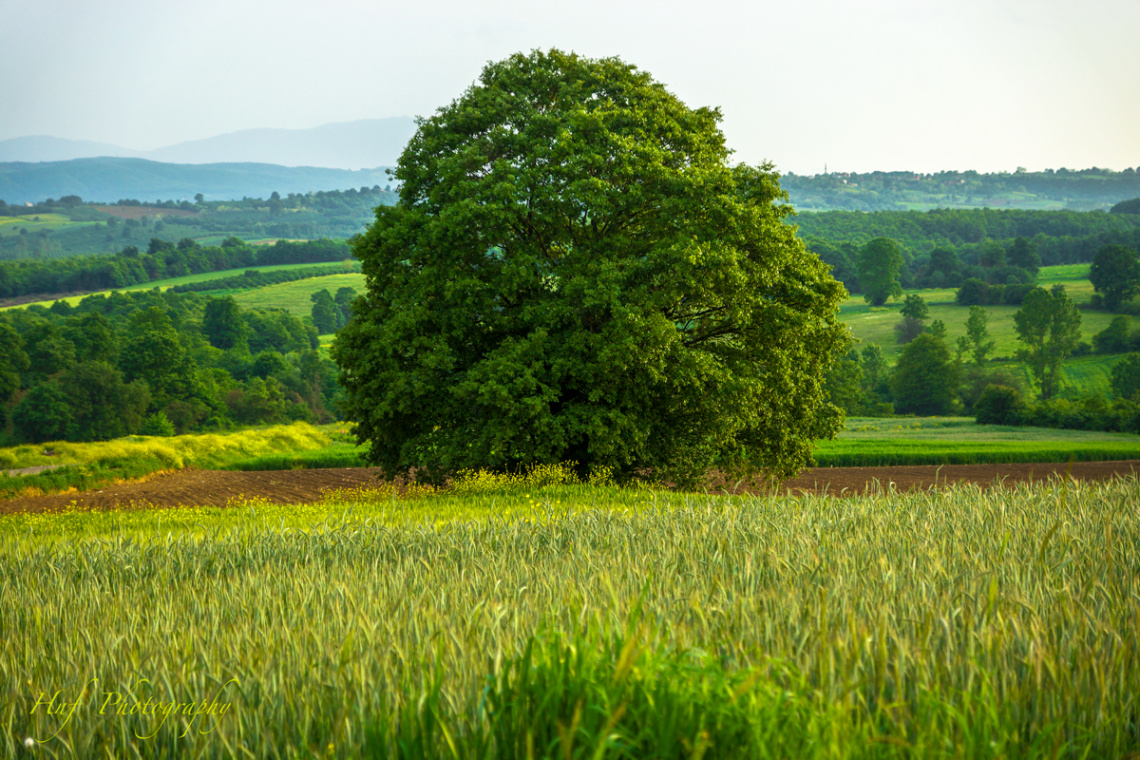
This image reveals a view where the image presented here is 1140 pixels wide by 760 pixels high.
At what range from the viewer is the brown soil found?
29.3m

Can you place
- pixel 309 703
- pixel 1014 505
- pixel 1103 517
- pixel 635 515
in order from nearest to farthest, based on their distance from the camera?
pixel 309 703 < pixel 1103 517 < pixel 1014 505 < pixel 635 515

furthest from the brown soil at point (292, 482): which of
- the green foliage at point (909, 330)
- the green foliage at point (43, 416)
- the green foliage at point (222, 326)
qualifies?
the green foliage at point (222, 326)

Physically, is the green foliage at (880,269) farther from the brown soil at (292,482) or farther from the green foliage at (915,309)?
the brown soil at (292,482)

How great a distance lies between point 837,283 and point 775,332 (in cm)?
277

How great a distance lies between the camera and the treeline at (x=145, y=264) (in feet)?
438

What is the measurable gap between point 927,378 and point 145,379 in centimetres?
9267

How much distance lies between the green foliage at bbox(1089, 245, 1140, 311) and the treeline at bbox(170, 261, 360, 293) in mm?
129578

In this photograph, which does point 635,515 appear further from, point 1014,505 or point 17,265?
point 17,265

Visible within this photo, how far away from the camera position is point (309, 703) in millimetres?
2887

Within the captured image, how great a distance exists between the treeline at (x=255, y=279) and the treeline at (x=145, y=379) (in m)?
35.3

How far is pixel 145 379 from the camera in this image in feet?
262

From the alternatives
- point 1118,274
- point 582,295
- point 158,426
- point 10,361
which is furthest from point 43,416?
point 1118,274

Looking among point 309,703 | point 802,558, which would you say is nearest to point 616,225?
point 802,558

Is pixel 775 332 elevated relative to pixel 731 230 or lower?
lower
